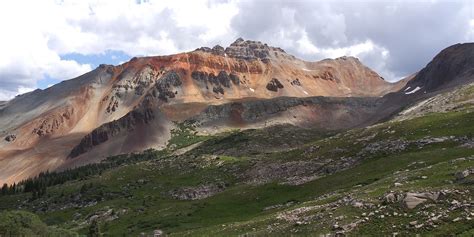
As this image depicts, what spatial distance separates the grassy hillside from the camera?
123ft

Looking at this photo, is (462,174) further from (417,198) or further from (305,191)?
(305,191)

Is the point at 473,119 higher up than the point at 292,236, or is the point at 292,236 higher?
the point at 473,119

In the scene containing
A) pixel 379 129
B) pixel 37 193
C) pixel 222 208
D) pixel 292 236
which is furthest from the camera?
pixel 37 193

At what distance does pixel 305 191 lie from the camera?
7762 cm

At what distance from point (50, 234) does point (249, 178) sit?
5483cm

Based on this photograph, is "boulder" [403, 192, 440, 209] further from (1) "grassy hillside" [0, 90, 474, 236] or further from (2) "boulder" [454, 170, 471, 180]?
(2) "boulder" [454, 170, 471, 180]

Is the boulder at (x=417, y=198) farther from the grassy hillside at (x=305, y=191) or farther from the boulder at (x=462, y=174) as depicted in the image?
the boulder at (x=462, y=174)

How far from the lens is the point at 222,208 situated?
278 feet

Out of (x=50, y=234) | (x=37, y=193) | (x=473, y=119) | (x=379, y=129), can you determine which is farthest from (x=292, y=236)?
(x=37, y=193)

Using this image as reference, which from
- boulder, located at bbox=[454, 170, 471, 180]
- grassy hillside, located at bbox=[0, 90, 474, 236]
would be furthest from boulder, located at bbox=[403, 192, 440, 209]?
boulder, located at bbox=[454, 170, 471, 180]

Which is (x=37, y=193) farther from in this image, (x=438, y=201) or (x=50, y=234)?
(x=438, y=201)

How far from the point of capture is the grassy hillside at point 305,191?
37469mm

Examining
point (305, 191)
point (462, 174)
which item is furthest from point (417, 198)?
point (305, 191)

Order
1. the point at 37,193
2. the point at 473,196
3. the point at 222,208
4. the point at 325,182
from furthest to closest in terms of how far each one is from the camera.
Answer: the point at 37,193 → the point at 222,208 → the point at 325,182 → the point at 473,196
